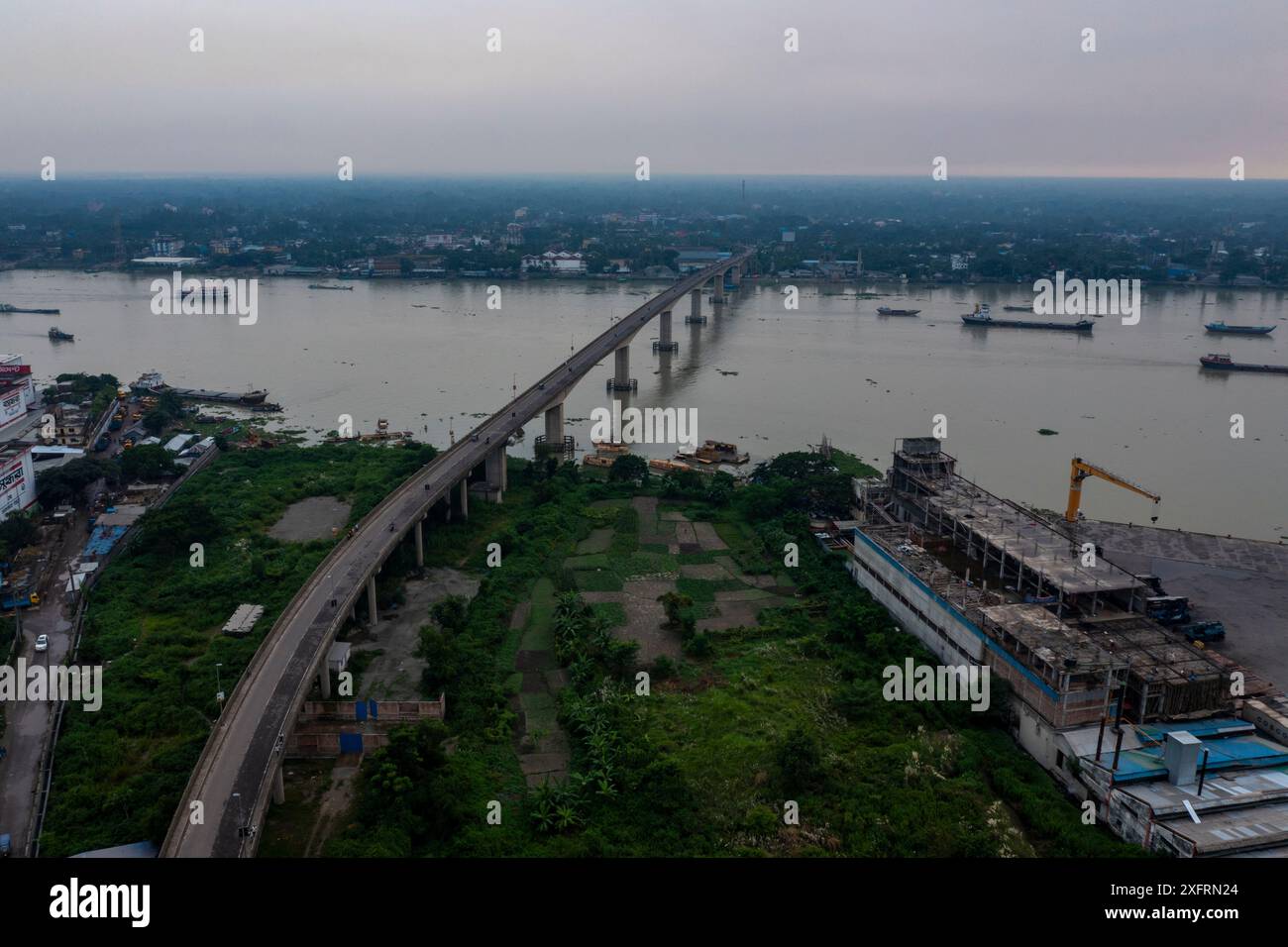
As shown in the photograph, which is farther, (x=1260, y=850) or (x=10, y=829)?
(x=10, y=829)

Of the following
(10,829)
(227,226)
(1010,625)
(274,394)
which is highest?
(227,226)

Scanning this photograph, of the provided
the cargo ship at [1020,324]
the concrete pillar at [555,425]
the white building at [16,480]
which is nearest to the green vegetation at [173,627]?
the white building at [16,480]

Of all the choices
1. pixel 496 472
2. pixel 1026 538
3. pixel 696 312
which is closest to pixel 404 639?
pixel 496 472

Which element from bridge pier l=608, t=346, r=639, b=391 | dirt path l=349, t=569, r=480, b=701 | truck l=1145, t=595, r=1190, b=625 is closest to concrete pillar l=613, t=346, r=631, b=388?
bridge pier l=608, t=346, r=639, b=391

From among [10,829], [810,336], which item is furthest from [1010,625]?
[810,336]

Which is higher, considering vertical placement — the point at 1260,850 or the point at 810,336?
the point at 810,336

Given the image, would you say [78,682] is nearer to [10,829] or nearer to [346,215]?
[10,829]

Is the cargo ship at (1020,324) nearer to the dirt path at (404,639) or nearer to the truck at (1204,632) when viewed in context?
the truck at (1204,632)
